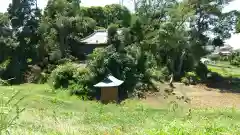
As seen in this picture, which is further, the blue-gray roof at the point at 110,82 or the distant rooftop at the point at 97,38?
the distant rooftop at the point at 97,38

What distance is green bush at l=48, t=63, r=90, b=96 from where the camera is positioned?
2356cm

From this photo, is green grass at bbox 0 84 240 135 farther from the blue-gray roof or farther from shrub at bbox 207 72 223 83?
shrub at bbox 207 72 223 83

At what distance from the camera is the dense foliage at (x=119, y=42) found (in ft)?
82.7

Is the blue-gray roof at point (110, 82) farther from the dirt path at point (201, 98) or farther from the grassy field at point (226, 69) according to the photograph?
the grassy field at point (226, 69)

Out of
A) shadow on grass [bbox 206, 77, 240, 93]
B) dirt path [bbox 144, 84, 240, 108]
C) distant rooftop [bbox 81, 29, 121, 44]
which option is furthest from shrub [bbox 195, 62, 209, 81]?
distant rooftop [bbox 81, 29, 121, 44]

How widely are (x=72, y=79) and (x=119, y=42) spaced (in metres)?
4.36

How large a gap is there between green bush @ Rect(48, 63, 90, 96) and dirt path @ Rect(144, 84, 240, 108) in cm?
420

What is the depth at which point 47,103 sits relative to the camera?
18.7 meters

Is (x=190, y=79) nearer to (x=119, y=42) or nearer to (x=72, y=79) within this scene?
(x=119, y=42)

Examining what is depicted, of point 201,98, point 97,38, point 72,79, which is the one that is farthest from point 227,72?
point 72,79

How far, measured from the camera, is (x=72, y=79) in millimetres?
24812

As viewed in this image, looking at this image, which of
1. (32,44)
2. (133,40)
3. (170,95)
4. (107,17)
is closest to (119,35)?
(133,40)

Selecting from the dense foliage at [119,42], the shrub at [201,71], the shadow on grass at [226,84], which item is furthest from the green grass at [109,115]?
the shrub at [201,71]

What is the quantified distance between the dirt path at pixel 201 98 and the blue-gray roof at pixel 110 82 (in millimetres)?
2231
